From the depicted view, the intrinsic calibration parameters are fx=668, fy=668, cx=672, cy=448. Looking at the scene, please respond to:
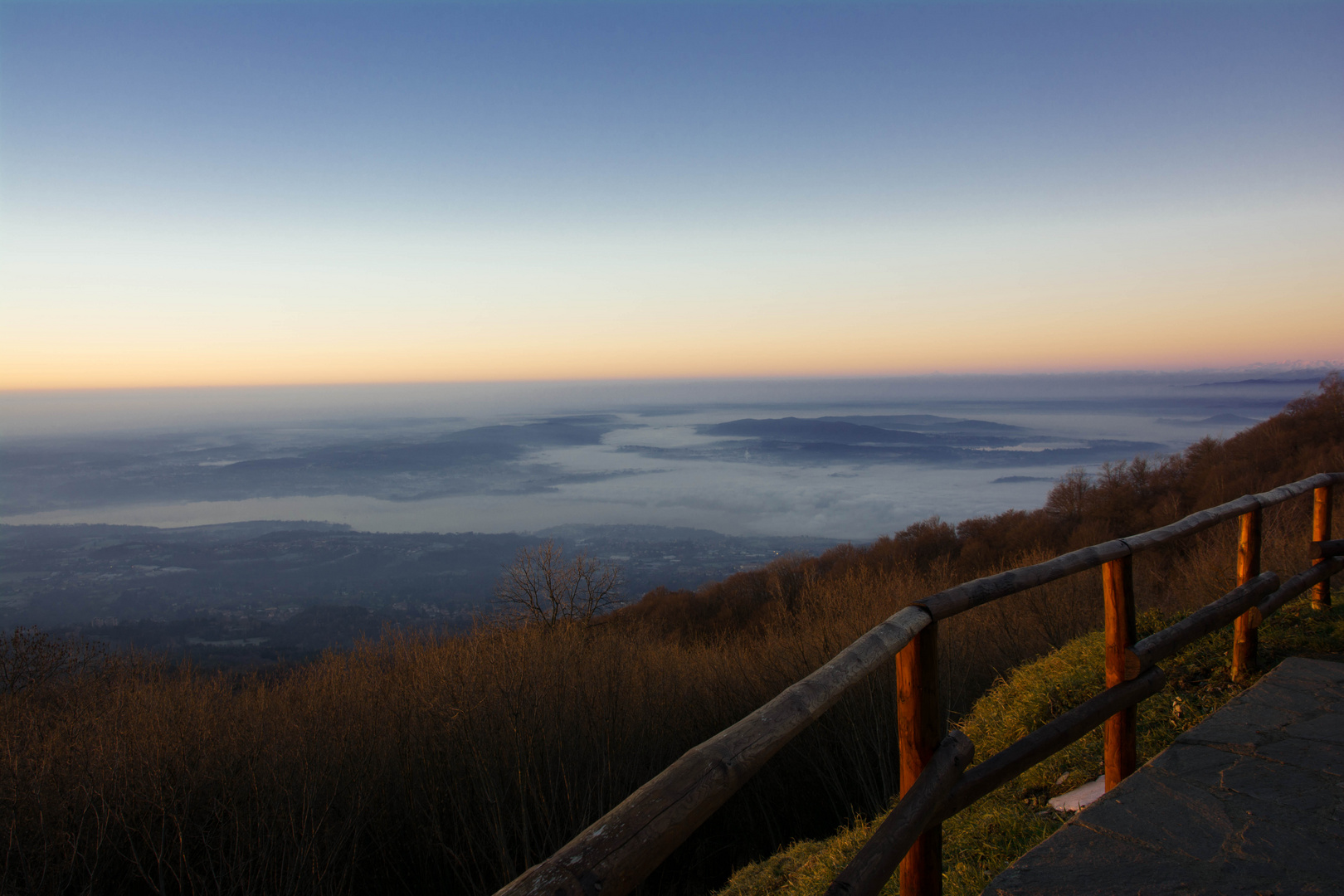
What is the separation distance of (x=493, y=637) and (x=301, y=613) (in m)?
74.7

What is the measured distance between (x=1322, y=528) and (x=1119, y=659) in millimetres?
3728

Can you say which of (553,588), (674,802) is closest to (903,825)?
(674,802)

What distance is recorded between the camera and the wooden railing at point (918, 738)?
125 cm

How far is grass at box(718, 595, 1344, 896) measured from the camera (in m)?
3.53

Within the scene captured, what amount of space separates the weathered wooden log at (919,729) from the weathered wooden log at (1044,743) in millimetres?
139

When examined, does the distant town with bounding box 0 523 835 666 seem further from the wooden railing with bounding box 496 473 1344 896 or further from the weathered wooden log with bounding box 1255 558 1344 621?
the weathered wooden log with bounding box 1255 558 1344 621

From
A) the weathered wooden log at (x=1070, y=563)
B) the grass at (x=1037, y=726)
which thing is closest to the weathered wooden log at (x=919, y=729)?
the weathered wooden log at (x=1070, y=563)

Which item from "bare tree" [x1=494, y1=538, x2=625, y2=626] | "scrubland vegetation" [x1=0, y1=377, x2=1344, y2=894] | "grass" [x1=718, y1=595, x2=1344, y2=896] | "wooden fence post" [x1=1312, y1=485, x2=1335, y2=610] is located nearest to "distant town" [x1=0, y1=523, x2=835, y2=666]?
"bare tree" [x1=494, y1=538, x2=625, y2=626]

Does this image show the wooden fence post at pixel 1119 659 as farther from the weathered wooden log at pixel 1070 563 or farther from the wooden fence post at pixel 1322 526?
the wooden fence post at pixel 1322 526

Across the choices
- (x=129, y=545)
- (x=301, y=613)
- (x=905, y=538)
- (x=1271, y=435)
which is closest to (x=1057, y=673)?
(x=905, y=538)

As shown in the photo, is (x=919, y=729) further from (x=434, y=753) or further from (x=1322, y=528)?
(x=434, y=753)

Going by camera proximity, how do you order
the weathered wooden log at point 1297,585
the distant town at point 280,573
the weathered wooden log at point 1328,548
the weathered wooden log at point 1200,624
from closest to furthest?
the weathered wooden log at point 1200,624 → the weathered wooden log at point 1297,585 → the weathered wooden log at point 1328,548 → the distant town at point 280,573

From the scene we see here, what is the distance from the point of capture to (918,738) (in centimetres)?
222

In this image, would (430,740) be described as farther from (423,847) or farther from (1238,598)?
(1238,598)
